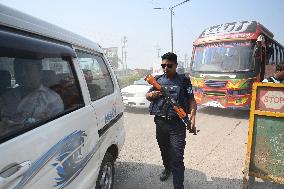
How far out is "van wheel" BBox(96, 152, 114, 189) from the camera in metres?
3.35

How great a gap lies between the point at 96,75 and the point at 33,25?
1.36 meters

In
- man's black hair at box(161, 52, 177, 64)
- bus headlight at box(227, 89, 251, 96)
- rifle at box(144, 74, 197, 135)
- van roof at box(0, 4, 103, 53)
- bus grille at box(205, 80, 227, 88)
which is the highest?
van roof at box(0, 4, 103, 53)

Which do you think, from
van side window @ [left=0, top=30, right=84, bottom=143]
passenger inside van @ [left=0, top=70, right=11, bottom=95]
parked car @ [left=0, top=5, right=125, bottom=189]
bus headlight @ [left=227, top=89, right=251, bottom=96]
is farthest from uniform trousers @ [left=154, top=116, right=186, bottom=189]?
bus headlight @ [left=227, top=89, right=251, bottom=96]

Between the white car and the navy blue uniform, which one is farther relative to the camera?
the white car

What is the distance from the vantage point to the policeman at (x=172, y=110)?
12.4ft

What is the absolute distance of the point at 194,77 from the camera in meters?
10.8

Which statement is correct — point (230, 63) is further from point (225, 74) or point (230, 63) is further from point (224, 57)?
point (225, 74)

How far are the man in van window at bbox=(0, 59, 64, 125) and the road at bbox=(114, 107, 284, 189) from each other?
2356mm

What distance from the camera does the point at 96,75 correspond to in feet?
11.4

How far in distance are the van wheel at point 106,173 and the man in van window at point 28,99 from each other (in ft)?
3.92

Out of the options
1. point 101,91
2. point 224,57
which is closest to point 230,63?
point 224,57

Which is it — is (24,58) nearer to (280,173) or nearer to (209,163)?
(280,173)

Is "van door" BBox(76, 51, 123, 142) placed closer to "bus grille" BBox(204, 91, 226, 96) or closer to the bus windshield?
"bus grille" BBox(204, 91, 226, 96)

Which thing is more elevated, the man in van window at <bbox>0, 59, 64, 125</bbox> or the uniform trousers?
the man in van window at <bbox>0, 59, 64, 125</bbox>
